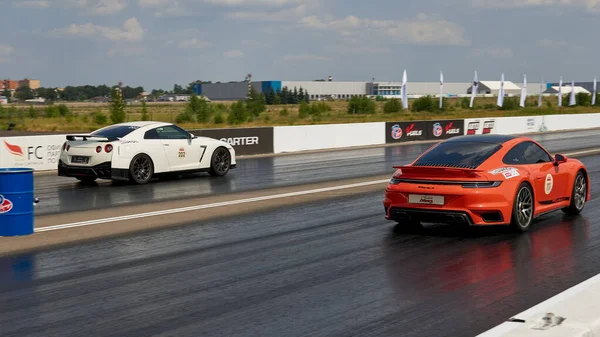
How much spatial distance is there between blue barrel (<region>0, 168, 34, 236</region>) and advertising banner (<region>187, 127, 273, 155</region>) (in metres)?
16.3

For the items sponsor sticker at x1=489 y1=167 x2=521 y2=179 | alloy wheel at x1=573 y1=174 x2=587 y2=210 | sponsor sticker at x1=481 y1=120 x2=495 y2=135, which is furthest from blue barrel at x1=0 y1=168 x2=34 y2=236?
→ sponsor sticker at x1=481 y1=120 x2=495 y2=135

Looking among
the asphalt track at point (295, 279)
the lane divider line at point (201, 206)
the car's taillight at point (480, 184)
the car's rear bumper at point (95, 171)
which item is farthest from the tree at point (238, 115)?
the car's taillight at point (480, 184)

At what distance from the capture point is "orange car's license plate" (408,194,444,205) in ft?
33.2

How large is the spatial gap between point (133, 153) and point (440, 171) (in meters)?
9.35

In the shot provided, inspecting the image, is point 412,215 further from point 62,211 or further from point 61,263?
point 62,211

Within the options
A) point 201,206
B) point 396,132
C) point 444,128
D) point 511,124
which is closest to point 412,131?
point 396,132

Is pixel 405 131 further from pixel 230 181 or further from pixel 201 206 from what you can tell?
pixel 201 206

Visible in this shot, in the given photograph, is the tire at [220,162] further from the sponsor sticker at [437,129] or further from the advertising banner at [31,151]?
the sponsor sticker at [437,129]

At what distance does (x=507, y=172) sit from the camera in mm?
10336

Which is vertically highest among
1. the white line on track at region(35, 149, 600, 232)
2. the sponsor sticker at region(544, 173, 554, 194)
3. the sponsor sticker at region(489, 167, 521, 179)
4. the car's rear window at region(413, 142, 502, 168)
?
the car's rear window at region(413, 142, 502, 168)

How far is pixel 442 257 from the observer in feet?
29.6

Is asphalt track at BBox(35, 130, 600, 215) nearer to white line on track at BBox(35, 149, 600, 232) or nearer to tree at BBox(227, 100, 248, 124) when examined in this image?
white line on track at BBox(35, 149, 600, 232)

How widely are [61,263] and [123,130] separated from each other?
9761 millimetres

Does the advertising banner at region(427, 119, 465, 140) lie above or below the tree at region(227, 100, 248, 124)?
below
